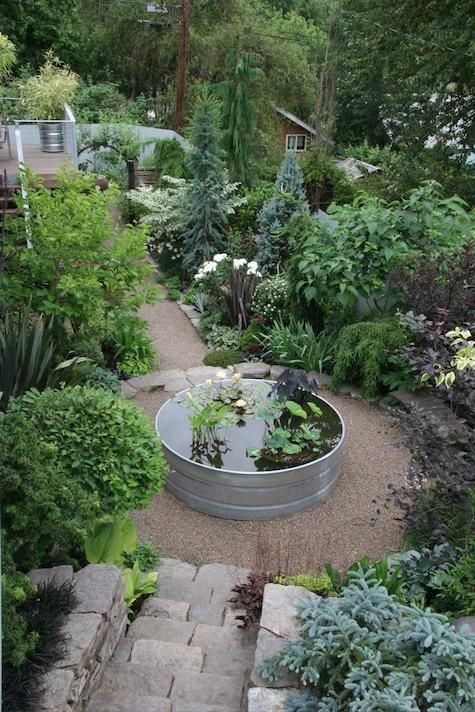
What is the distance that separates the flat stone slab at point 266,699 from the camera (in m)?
2.65

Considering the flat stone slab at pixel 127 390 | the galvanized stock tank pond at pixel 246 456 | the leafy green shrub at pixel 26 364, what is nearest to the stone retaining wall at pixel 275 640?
the galvanized stock tank pond at pixel 246 456

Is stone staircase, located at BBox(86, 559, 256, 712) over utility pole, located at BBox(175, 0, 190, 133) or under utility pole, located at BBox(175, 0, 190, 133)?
under

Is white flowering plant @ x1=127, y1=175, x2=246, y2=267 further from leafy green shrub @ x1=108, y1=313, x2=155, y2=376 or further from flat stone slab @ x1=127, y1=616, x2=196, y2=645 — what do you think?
flat stone slab @ x1=127, y1=616, x2=196, y2=645

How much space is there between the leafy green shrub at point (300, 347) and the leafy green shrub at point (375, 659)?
14.5 feet

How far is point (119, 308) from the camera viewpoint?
7.08 meters

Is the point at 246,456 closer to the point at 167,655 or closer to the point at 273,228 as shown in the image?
the point at 167,655

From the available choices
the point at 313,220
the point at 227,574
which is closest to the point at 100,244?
the point at 313,220

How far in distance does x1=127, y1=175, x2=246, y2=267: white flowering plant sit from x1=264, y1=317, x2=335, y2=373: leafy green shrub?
3.54m

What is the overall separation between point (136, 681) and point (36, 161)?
28.1 feet

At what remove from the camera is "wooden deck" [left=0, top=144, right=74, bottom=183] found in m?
9.08

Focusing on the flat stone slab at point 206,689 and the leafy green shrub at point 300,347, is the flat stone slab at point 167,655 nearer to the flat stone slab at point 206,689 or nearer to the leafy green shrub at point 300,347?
the flat stone slab at point 206,689

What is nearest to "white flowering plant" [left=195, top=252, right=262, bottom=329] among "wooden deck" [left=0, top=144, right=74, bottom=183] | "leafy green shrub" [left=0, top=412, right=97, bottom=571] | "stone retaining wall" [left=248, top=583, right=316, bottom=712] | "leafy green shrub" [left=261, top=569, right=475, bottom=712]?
"wooden deck" [left=0, top=144, right=74, bottom=183]

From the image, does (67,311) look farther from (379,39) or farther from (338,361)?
(379,39)

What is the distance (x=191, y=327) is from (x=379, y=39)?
26.7 feet
